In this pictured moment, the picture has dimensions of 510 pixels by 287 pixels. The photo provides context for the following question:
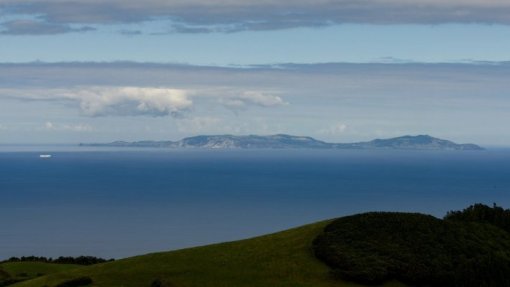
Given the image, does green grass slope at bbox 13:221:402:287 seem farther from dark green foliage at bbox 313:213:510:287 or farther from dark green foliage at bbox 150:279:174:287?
dark green foliage at bbox 313:213:510:287

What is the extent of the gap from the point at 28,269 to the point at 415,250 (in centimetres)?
3287

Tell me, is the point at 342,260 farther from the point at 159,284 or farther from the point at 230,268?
the point at 159,284

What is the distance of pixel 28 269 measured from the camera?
6338 cm

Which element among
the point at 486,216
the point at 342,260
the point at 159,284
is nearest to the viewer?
the point at 159,284

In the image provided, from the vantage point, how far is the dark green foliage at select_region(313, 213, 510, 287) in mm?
43062

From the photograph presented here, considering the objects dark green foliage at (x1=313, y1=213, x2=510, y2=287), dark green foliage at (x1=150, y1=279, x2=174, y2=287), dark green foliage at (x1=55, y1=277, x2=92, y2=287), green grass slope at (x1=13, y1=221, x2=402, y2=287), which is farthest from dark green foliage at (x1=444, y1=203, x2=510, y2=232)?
dark green foliage at (x1=55, y1=277, x2=92, y2=287)

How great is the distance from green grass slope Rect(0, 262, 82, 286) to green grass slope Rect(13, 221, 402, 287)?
34.6ft

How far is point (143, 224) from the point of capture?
576 ft

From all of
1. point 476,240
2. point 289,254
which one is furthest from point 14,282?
point 476,240

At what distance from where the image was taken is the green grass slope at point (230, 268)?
143 ft

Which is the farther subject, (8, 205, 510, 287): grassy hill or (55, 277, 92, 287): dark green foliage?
(55, 277, 92, 287): dark green foliage

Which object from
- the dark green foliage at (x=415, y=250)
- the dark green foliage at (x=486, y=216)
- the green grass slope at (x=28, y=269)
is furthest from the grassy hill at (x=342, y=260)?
the green grass slope at (x=28, y=269)

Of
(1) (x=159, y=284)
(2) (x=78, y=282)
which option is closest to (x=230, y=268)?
(1) (x=159, y=284)

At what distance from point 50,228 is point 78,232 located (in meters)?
9.13
